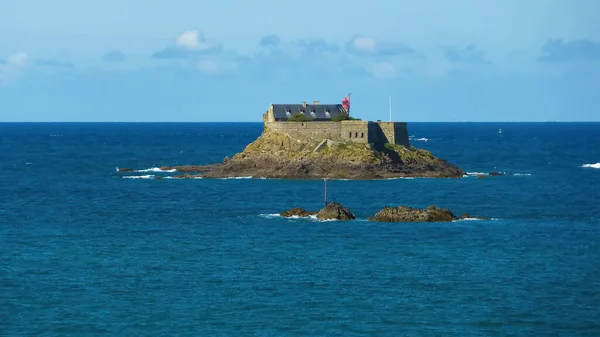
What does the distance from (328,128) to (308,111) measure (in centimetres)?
772

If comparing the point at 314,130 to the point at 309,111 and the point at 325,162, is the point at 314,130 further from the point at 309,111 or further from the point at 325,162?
the point at 309,111

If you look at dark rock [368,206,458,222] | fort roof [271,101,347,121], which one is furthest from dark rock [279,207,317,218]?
fort roof [271,101,347,121]

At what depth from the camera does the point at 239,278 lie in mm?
57188

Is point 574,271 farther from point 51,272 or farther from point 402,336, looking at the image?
point 51,272

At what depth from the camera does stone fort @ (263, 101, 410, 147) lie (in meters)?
119

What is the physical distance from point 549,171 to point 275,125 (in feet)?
124

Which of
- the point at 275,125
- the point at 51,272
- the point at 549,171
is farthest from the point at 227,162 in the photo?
the point at 51,272

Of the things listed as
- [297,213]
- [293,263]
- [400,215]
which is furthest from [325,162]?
[293,263]

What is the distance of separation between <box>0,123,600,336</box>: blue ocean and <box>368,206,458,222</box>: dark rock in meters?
1.33

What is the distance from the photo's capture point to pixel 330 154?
384 ft

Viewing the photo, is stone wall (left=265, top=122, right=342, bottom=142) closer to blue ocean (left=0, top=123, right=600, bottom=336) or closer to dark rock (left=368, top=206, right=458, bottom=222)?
blue ocean (left=0, top=123, right=600, bottom=336)

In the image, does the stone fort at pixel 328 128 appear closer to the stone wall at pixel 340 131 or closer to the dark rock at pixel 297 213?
the stone wall at pixel 340 131

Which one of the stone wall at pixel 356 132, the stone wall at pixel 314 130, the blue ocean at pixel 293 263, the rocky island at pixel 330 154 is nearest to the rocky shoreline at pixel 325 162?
the rocky island at pixel 330 154

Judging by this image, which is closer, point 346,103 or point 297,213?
point 297,213
